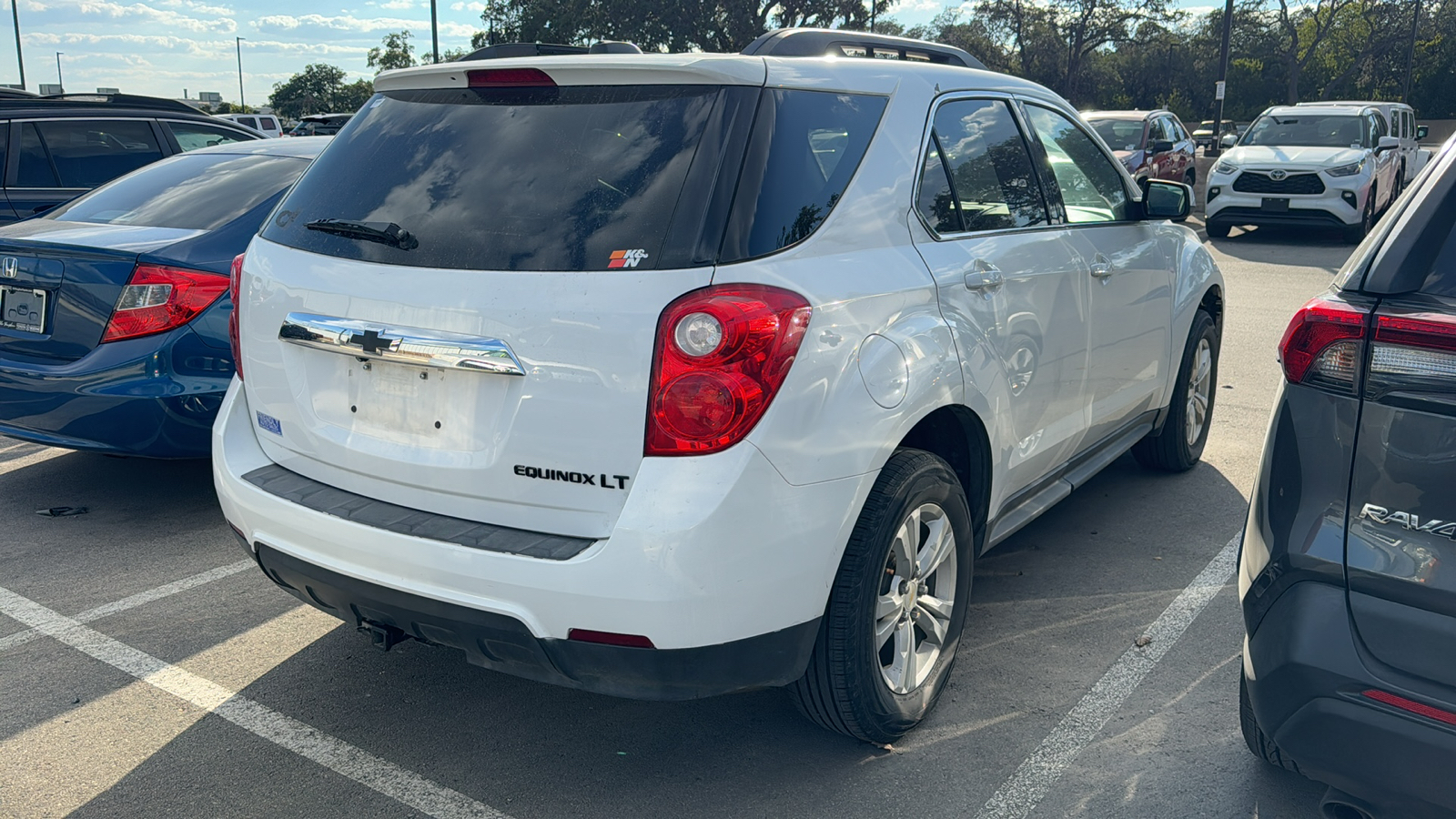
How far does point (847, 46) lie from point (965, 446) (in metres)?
1.39

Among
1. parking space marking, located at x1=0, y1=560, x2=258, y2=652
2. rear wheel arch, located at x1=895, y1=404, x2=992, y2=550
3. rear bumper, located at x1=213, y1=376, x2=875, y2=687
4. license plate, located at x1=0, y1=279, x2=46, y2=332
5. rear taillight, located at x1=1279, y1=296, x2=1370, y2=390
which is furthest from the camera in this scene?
license plate, located at x1=0, y1=279, x2=46, y2=332

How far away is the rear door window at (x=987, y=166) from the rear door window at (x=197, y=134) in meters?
6.45

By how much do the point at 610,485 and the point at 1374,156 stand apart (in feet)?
53.9

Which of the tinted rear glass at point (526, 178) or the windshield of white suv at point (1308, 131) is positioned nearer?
the tinted rear glass at point (526, 178)

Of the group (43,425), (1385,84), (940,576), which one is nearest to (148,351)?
(43,425)

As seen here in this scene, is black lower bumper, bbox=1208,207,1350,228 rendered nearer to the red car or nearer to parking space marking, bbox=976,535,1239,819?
the red car

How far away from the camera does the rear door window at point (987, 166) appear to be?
3.43 m

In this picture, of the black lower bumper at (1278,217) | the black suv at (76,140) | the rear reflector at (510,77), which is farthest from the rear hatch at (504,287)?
the black lower bumper at (1278,217)

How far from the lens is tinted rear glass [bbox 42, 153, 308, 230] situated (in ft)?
16.8

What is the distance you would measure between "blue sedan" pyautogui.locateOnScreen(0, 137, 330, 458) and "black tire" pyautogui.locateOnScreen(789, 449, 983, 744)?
3053 mm

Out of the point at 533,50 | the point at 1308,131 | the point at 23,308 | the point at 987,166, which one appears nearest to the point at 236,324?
the point at 533,50

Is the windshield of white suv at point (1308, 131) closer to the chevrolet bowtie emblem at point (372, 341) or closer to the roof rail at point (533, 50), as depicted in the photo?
the roof rail at point (533, 50)

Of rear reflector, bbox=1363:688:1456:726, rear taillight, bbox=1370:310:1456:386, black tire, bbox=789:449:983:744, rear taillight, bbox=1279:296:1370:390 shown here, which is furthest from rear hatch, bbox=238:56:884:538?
rear reflector, bbox=1363:688:1456:726

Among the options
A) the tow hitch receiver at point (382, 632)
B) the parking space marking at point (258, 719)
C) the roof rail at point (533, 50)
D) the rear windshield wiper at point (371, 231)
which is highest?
the roof rail at point (533, 50)
